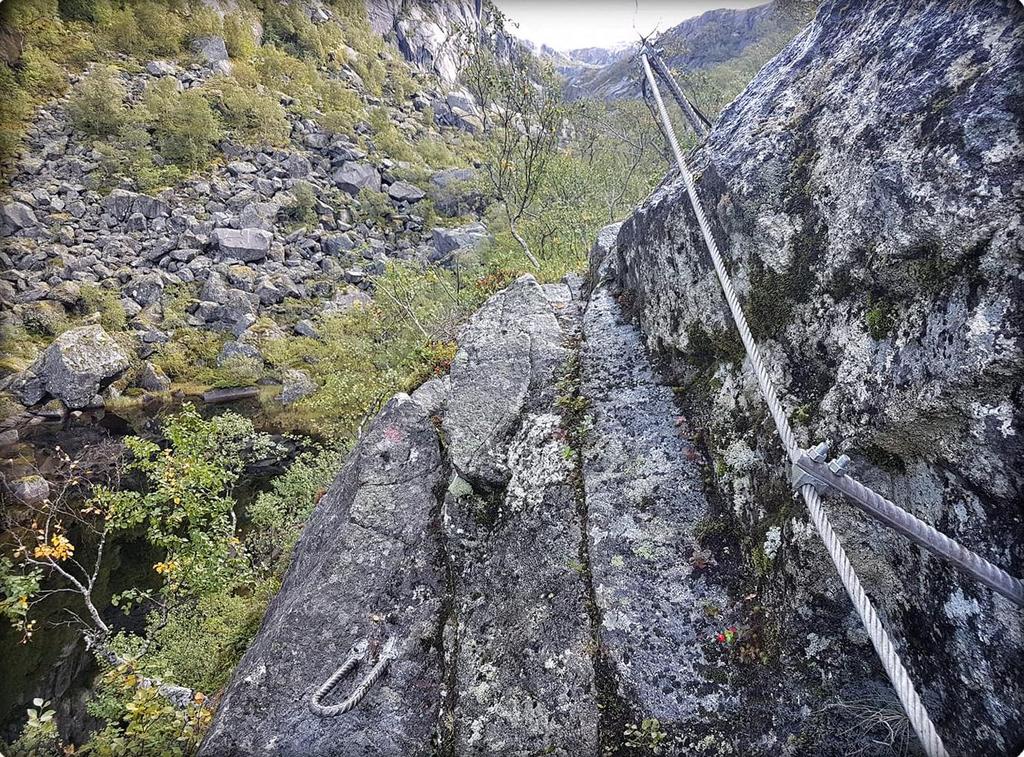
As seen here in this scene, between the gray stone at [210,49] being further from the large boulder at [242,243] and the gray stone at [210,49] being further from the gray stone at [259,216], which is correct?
the large boulder at [242,243]

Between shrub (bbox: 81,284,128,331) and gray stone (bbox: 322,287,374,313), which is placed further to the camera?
gray stone (bbox: 322,287,374,313)

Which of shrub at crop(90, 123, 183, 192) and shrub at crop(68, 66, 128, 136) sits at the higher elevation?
shrub at crop(68, 66, 128, 136)

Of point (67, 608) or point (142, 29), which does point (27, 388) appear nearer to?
point (67, 608)

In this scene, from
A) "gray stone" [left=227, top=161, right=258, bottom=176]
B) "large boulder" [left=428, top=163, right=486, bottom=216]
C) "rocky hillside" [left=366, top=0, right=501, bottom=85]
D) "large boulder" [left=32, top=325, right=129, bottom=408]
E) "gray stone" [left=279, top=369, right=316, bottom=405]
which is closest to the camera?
"large boulder" [left=32, top=325, right=129, bottom=408]

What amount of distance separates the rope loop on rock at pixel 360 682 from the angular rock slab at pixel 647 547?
252 centimetres

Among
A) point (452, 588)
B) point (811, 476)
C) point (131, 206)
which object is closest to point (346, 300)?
point (131, 206)

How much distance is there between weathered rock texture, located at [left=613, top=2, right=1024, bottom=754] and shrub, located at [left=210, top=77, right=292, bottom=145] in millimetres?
48665

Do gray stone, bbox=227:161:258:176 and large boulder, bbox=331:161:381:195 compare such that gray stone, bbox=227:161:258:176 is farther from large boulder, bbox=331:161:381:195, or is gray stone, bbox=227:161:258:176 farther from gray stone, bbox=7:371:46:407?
gray stone, bbox=7:371:46:407

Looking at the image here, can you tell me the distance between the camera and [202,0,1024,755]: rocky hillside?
2236 mm

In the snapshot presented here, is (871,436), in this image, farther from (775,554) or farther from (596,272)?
(596,272)

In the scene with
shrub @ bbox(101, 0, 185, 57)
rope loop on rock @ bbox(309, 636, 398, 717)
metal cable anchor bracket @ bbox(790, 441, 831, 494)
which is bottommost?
rope loop on rock @ bbox(309, 636, 398, 717)

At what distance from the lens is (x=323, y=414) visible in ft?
69.1

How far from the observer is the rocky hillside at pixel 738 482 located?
7.34 feet

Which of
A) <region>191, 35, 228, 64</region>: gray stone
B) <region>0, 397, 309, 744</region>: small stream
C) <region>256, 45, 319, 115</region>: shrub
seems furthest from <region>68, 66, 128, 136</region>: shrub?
<region>0, 397, 309, 744</region>: small stream
